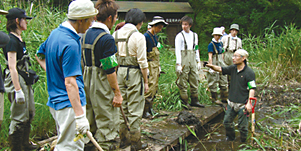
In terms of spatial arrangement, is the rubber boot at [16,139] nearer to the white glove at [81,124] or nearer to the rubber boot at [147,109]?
the white glove at [81,124]

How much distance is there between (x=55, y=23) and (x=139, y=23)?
128 inches

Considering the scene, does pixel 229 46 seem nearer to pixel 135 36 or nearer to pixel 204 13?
pixel 135 36

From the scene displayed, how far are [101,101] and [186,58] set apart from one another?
10.0 feet

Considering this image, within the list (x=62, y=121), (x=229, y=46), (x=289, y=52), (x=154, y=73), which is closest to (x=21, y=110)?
(x=62, y=121)

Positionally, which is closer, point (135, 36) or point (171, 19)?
point (135, 36)

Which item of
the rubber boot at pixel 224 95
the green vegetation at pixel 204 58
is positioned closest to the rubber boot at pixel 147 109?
the green vegetation at pixel 204 58

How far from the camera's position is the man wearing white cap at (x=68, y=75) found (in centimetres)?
184

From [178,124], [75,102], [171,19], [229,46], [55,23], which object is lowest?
[178,124]

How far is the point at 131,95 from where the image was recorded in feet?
10.9

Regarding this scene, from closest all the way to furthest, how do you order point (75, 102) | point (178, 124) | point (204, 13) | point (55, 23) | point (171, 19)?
point (75, 102)
point (178, 124)
point (55, 23)
point (204, 13)
point (171, 19)

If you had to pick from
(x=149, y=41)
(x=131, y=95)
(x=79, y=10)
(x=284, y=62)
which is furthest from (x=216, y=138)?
(x=284, y=62)

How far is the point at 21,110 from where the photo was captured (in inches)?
122

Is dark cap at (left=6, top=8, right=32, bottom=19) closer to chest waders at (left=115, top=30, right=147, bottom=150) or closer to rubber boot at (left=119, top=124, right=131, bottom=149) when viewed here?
chest waders at (left=115, top=30, right=147, bottom=150)

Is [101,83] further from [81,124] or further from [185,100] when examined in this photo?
[185,100]
